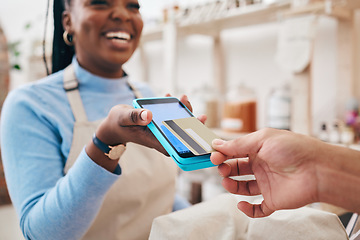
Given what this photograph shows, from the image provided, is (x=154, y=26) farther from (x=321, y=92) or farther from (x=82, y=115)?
(x=82, y=115)

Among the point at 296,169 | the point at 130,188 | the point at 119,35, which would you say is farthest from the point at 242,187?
the point at 119,35

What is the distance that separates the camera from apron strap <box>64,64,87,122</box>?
0.76 meters

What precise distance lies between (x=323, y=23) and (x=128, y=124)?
3.91ft

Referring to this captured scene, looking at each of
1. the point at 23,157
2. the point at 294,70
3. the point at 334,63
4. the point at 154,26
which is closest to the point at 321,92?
the point at 334,63

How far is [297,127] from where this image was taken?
1.19 m

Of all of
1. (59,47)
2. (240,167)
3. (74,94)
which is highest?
(59,47)

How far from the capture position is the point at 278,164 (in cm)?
40

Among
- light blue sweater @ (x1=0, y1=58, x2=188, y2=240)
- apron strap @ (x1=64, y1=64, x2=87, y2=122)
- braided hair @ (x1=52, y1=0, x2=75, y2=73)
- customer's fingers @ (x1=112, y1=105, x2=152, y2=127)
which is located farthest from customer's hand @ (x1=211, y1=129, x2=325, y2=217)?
braided hair @ (x1=52, y1=0, x2=75, y2=73)

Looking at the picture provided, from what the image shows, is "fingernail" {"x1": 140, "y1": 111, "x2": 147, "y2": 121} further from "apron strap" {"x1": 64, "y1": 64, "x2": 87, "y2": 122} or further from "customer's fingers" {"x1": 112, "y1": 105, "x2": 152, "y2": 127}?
"apron strap" {"x1": 64, "y1": 64, "x2": 87, "y2": 122}

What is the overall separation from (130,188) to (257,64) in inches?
43.5

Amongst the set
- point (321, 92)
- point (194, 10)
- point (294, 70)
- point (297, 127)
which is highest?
point (194, 10)

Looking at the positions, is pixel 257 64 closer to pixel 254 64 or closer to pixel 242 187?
pixel 254 64

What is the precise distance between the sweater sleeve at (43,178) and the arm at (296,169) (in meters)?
0.26

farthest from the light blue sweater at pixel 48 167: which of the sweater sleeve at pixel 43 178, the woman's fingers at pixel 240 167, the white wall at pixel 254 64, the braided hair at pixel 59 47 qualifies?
the white wall at pixel 254 64
